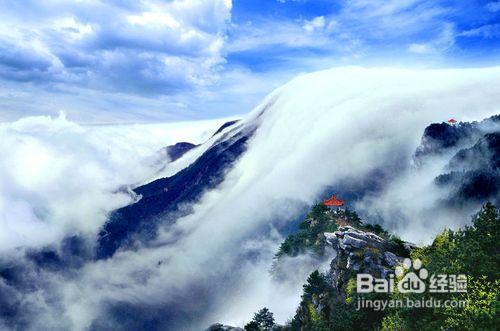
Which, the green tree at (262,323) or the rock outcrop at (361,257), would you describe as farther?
the green tree at (262,323)

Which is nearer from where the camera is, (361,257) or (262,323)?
(361,257)

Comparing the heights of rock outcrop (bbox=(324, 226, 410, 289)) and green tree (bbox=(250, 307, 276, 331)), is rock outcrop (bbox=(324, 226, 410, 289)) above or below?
above

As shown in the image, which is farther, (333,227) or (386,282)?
(333,227)

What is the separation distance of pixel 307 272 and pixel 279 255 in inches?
809

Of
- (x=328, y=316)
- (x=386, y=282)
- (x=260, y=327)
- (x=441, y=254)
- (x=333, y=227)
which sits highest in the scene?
(x=333, y=227)

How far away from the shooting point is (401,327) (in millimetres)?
48844

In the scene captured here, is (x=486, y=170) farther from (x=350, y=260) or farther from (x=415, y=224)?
(x=350, y=260)

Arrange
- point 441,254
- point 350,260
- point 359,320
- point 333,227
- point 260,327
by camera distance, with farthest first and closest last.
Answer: point 333,227 < point 260,327 < point 350,260 < point 359,320 < point 441,254

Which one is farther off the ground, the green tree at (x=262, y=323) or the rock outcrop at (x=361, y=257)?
the rock outcrop at (x=361, y=257)

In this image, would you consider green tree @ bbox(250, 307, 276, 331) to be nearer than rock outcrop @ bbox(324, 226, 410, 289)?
No

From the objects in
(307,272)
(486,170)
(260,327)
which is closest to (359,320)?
(260,327)

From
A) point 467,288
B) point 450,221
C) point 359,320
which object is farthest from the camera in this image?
point 450,221

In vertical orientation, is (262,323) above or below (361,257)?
below

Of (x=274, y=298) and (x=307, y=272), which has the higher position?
(x=307, y=272)
